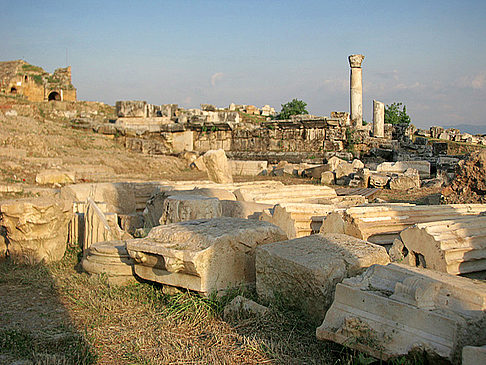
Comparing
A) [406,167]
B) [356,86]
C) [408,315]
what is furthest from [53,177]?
[356,86]

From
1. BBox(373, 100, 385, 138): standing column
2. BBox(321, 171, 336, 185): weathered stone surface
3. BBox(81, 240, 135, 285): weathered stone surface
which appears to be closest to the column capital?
BBox(373, 100, 385, 138): standing column

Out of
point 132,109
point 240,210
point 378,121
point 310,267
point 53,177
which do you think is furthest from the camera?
point 132,109

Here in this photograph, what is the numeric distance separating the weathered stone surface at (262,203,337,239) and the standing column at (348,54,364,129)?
15248 mm

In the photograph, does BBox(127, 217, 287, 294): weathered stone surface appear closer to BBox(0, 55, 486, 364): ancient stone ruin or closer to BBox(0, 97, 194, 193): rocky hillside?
BBox(0, 55, 486, 364): ancient stone ruin

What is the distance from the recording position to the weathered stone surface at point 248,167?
650 inches

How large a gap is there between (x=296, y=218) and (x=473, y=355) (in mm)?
3801

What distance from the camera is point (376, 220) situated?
207 inches

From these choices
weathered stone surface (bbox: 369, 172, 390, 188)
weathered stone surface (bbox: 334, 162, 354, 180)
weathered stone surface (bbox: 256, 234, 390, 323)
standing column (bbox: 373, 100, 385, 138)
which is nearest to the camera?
weathered stone surface (bbox: 256, 234, 390, 323)

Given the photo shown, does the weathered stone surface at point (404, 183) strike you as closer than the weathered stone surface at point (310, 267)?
No

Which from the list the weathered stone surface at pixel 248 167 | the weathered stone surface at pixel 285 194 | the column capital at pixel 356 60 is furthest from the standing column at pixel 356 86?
the weathered stone surface at pixel 285 194

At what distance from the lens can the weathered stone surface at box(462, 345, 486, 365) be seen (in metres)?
2.08

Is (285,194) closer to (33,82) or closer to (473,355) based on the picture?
(473,355)

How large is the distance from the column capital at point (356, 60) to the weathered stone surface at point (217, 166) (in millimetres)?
12370

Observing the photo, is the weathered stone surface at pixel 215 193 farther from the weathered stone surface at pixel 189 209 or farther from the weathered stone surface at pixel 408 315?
the weathered stone surface at pixel 408 315
